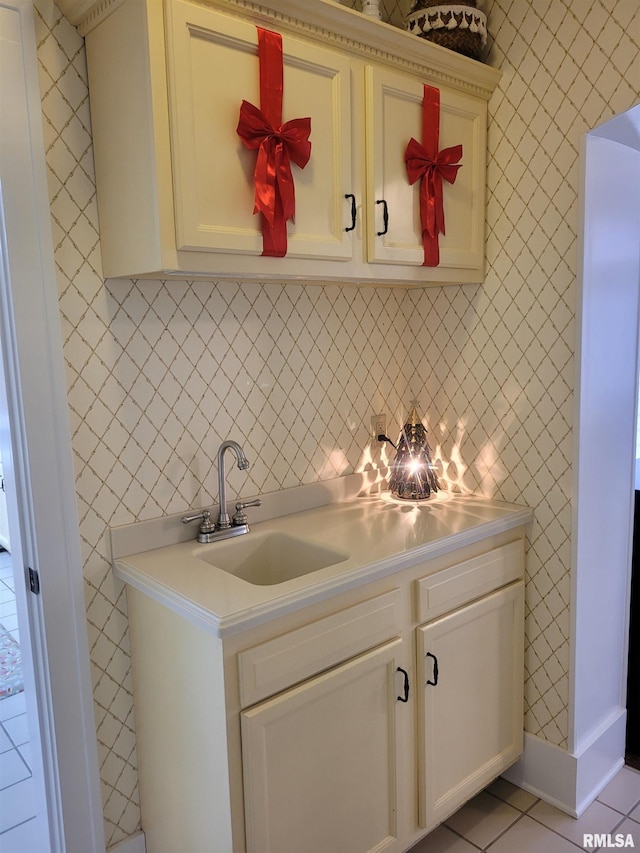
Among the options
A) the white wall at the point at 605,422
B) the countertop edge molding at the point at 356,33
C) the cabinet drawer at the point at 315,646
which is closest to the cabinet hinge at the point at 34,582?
the cabinet drawer at the point at 315,646

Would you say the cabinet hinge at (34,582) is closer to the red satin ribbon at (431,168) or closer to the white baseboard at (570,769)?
the red satin ribbon at (431,168)

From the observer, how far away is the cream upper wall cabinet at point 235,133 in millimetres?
1396

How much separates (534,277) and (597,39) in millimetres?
649

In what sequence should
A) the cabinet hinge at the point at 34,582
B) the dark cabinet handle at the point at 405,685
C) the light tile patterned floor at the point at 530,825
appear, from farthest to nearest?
the light tile patterned floor at the point at 530,825 < the dark cabinet handle at the point at 405,685 < the cabinet hinge at the point at 34,582

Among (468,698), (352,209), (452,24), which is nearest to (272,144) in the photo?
(352,209)

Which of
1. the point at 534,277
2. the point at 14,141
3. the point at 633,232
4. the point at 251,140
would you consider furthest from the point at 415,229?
the point at 14,141

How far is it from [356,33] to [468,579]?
4.94ft

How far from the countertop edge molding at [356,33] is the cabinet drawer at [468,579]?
1408mm

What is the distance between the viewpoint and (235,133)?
4.87 ft

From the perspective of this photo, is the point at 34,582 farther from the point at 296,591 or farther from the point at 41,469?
the point at 296,591

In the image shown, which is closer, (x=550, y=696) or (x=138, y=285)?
(x=138, y=285)

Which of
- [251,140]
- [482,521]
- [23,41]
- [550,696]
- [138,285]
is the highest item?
[23,41]

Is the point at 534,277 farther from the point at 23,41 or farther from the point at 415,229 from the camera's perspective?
the point at 23,41

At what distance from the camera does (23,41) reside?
4.81 feet
